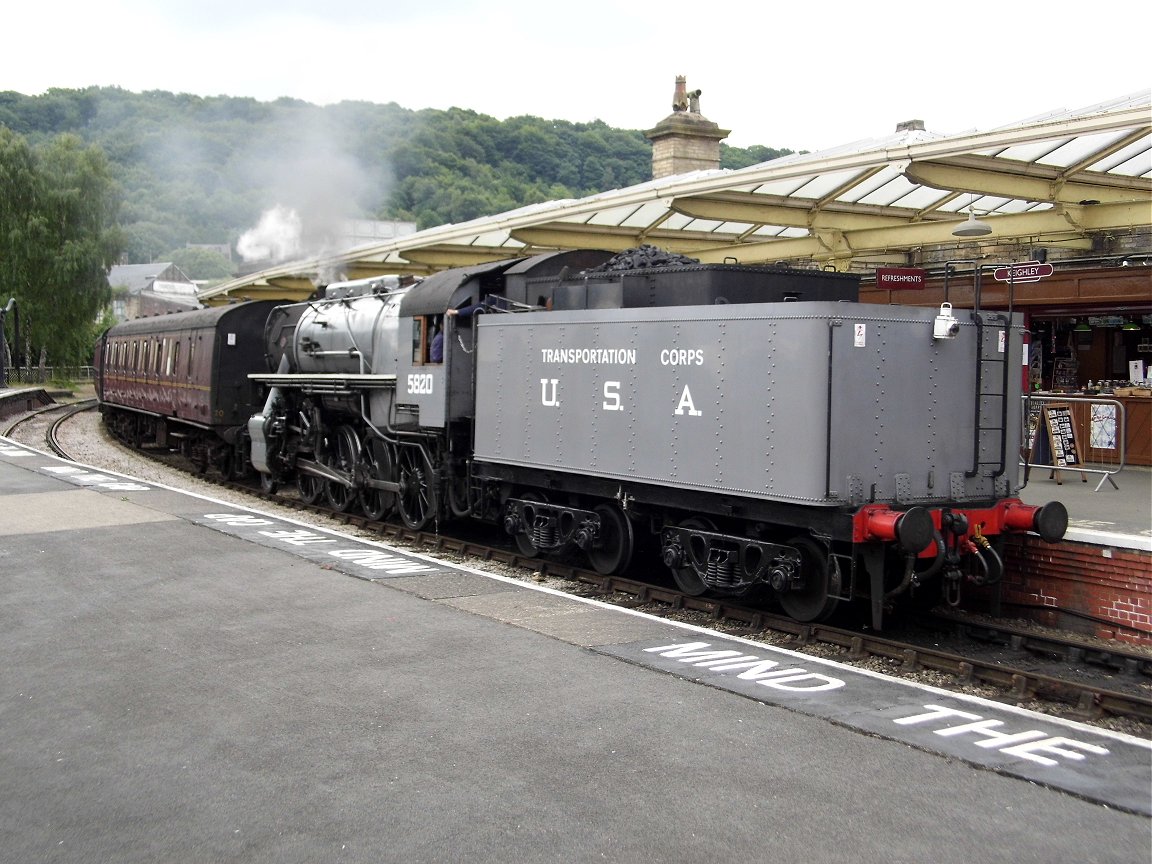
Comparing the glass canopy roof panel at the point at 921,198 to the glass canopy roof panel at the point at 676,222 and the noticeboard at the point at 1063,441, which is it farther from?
the noticeboard at the point at 1063,441

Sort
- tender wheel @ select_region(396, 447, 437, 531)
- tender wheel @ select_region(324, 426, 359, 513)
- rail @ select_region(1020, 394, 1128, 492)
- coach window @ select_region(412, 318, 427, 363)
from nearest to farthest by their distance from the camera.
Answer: coach window @ select_region(412, 318, 427, 363) → tender wheel @ select_region(396, 447, 437, 531) → rail @ select_region(1020, 394, 1128, 492) → tender wheel @ select_region(324, 426, 359, 513)

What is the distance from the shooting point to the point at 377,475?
1423 centimetres

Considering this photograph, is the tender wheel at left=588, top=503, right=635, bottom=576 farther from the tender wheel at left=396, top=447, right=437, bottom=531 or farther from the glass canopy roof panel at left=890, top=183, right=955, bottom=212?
the glass canopy roof panel at left=890, top=183, right=955, bottom=212

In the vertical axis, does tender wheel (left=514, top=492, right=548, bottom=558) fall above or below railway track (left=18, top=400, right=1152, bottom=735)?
above

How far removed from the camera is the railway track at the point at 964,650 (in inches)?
274

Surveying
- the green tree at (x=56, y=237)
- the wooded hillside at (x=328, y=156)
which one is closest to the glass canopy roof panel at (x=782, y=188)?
the wooded hillside at (x=328, y=156)

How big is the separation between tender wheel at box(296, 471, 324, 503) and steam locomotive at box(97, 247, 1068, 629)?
252 centimetres

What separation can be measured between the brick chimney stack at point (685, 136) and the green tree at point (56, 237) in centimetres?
3175

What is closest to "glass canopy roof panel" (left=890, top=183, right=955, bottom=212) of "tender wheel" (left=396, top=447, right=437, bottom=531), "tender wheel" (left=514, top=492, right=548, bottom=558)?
"tender wheel" (left=514, top=492, right=548, bottom=558)

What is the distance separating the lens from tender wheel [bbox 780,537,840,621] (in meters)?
8.21

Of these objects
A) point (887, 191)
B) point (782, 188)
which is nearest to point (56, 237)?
point (782, 188)

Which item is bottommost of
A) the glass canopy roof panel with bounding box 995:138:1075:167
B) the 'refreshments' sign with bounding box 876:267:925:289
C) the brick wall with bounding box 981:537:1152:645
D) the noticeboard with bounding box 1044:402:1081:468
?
the brick wall with bounding box 981:537:1152:645

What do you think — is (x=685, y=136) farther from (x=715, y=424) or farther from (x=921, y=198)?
(x=715, y=424)

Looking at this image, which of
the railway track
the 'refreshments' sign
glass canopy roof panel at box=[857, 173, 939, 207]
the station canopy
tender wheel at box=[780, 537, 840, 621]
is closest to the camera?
the railway track
